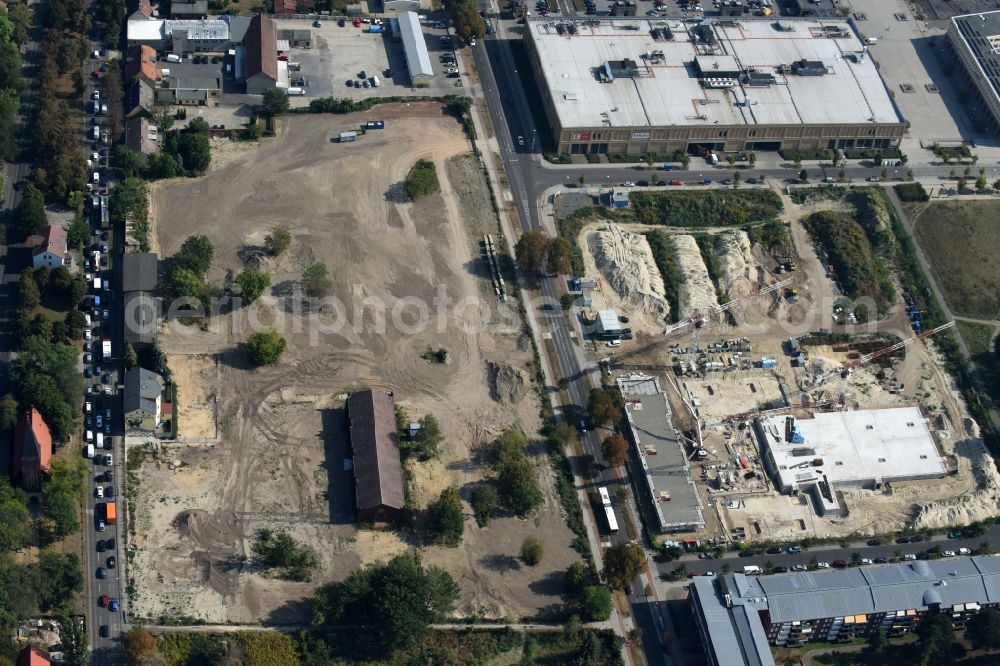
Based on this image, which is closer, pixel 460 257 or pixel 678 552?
pixel 678 552

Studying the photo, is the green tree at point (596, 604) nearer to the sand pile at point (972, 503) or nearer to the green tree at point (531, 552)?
the green tree at point (531, 552)

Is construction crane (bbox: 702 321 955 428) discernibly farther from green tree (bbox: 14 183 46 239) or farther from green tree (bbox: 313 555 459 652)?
green tree (bbox: 14 183 46 239)

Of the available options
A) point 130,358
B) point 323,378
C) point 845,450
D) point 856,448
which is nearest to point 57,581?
point 130,358

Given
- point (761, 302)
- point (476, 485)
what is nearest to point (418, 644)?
point (476, 485)

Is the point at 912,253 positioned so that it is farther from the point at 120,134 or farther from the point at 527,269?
the point at 120,134

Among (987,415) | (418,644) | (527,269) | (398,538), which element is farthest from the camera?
(527,269)

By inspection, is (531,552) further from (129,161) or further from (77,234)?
(129,161)

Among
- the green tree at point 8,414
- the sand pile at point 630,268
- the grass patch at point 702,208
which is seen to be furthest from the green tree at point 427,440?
the grass patch at point 702,208

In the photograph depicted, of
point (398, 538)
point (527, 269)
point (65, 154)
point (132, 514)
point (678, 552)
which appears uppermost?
point (65, 154)
